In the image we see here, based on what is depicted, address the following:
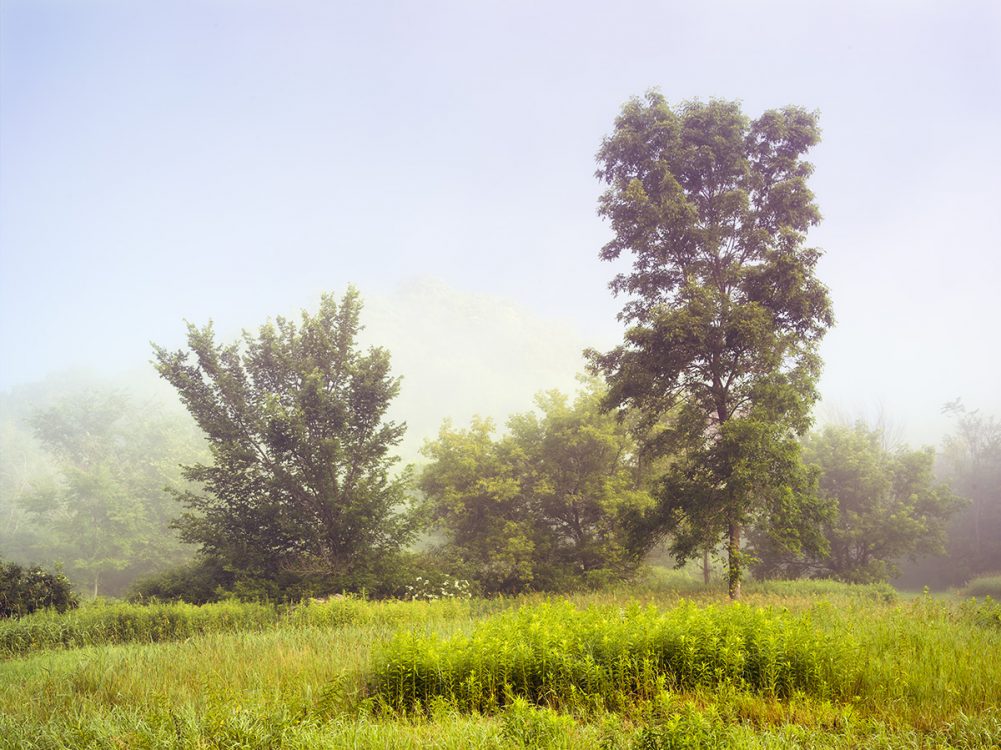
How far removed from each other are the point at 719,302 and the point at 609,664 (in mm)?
11730

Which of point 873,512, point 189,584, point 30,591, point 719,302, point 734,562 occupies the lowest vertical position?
point 873,512

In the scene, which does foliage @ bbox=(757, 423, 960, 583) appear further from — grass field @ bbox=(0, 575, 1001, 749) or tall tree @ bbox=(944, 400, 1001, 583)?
grass field @ bbox=(0, 575, 1001, 749)

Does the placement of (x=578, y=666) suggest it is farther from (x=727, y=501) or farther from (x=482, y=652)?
(x=727, y=501)

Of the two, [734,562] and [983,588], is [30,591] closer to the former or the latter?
[734,562]

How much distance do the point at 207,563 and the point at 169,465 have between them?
3883cm

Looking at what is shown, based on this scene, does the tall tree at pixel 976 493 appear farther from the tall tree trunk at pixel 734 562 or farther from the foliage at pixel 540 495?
the tall tree trunk at pixel 734 562

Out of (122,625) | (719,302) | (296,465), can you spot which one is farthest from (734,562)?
(122,625)

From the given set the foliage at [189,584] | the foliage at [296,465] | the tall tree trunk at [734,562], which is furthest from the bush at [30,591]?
the tall tree trunk at [734,562]

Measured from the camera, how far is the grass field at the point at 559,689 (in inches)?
186

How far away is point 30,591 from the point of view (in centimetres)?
1409

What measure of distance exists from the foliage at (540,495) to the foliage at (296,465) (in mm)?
5815

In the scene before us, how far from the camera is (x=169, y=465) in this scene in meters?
50.9

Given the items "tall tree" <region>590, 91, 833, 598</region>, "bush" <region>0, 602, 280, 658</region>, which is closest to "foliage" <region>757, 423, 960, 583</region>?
"tall tree" <region>590, 91, 833, 598</region>

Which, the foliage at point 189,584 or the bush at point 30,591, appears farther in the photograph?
the foliage at point 189,584
